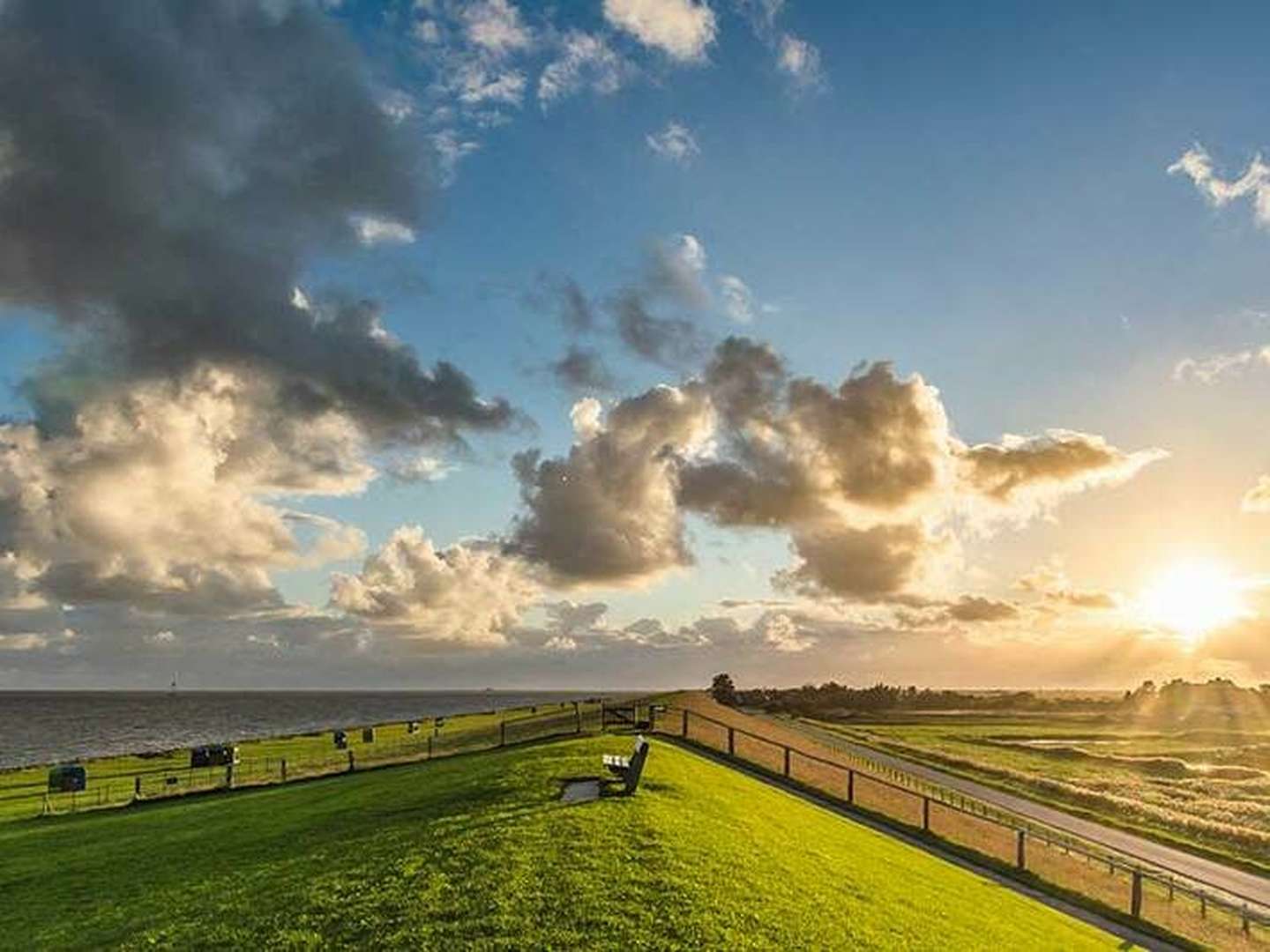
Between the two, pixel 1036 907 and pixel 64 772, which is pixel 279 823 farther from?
pixel 64 772

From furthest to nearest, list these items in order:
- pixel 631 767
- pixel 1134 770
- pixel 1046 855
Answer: pixel 1134 770 < pixel 1046 855 < pixel 631 767

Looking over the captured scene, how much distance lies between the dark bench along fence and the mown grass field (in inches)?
591

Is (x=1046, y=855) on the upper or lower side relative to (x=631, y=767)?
lower

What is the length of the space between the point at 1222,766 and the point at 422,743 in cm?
8293

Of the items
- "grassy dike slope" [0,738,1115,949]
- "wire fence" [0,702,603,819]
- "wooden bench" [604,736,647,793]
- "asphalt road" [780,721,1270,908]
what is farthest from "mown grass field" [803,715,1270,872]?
"wooden bench" [604,736,647,793]

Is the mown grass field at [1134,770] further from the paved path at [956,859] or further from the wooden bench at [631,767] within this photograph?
the wooden bench at [631,767]

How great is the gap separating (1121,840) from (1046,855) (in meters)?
19.7

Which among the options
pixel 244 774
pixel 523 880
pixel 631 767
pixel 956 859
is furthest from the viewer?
pixel 244 774

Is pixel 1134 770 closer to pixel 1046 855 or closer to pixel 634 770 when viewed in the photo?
pixel 1046 855

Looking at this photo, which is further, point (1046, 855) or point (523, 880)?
point (1046, 855)

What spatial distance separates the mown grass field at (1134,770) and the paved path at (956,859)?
26.2m

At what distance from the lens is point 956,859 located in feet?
98.6

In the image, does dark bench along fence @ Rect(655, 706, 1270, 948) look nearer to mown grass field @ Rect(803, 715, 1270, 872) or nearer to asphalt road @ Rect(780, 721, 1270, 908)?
asphalt road @ Rect(780, 721, 1270, 908)

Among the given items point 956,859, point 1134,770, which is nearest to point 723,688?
point 1134,770
